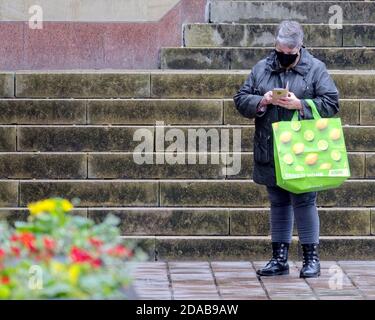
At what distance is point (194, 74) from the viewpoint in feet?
37.7

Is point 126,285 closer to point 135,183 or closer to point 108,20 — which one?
point 135,183

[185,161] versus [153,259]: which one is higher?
[185,161]

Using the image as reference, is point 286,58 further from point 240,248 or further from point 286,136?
point 240,248

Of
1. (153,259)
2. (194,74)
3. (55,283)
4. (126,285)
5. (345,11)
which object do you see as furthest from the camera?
(345,11)

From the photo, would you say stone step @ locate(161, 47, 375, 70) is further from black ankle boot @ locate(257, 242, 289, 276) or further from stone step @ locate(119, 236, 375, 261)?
Answer: black ankle boot @ locate(257, 242, 289, 276)

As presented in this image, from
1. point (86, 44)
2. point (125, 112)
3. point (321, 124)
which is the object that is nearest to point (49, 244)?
point (321, 124)

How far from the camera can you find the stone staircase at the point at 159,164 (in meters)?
10.4

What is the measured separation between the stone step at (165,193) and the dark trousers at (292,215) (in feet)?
3.74

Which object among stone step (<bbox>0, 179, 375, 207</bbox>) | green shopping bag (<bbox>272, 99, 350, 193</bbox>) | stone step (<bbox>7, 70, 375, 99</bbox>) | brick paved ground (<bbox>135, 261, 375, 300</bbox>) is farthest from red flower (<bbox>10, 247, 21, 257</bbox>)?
stone step (<bbox>7, 70, 375, 99</bbox>)

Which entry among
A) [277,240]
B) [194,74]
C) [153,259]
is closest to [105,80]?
[194,74]

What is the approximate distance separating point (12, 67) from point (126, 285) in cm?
852

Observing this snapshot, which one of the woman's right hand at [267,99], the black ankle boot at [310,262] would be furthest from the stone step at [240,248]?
the woman's right hand at [267,99]

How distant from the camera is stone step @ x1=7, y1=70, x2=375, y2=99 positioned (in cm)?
1140

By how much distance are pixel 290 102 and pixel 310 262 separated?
118 cm
